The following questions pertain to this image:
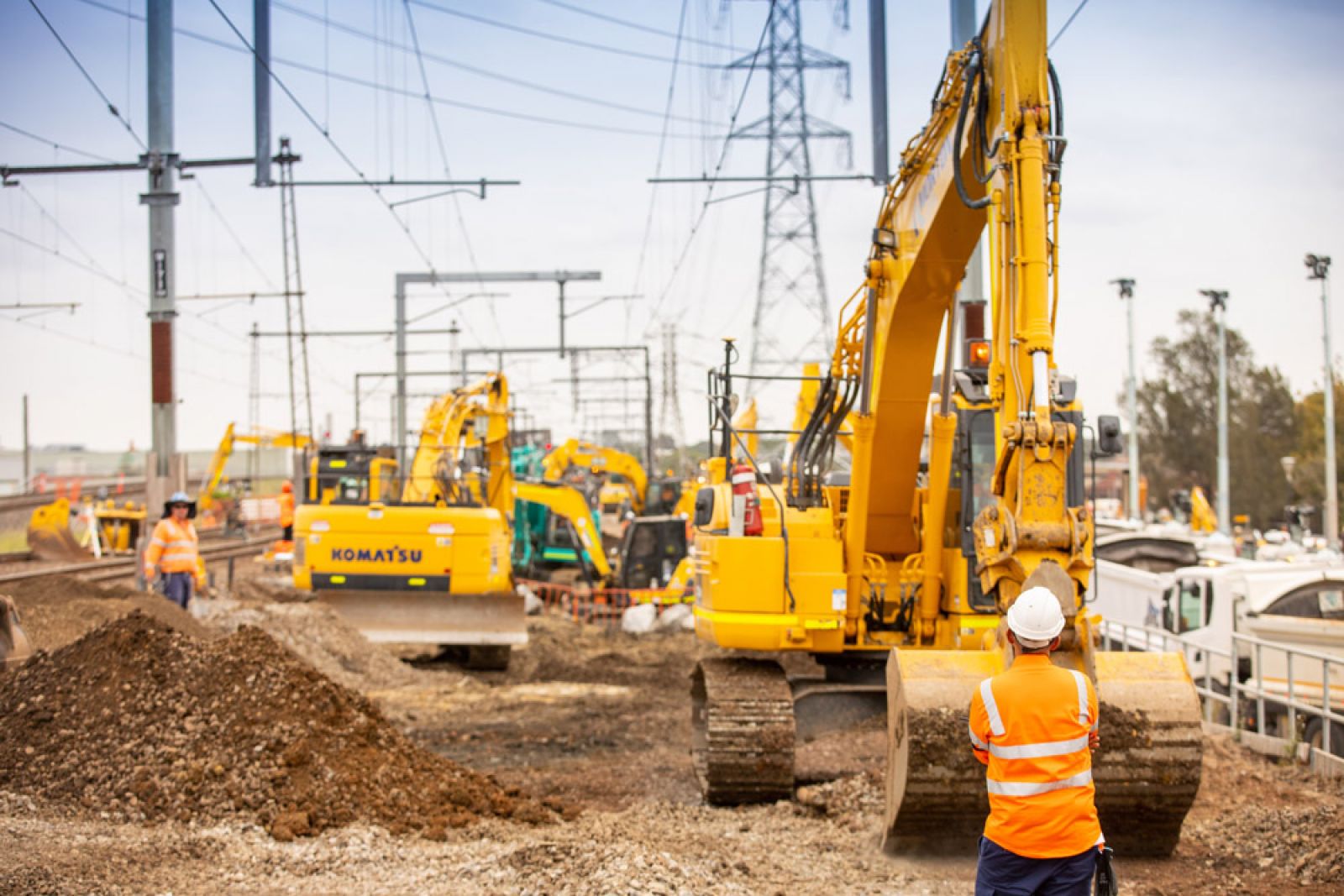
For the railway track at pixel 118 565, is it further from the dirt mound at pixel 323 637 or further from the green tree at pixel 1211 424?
the green tree at pixel 1211 424

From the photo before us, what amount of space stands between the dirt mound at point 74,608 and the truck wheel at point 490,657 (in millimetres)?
4381

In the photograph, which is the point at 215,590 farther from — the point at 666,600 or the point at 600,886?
the point at 600,886

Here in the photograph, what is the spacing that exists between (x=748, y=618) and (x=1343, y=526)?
4482 centimetres


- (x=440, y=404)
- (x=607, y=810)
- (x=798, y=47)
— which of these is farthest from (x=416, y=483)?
(x=798, y=47)

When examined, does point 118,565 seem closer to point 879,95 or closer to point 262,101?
point 262,101

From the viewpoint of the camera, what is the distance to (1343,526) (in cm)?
4909

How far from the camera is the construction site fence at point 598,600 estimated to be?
23.5 m

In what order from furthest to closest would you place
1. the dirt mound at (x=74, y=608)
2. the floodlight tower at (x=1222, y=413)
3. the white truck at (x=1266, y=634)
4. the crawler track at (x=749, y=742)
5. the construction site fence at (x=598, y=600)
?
the floodlight tower at (x=1222, y=413) → the construction site fence at (x=598, y=600) → the dirt mound at (x=74, y=608) → the white truck at (x=1266, y=634) → the crawler track at (x=749, y=742)

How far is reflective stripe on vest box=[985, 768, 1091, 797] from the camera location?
17.1 ft

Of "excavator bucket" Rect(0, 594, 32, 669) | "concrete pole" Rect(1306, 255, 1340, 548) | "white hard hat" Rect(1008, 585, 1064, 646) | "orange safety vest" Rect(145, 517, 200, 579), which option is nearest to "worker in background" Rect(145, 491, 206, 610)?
"orange safety vest" Rect(145, 517, 200, 579)

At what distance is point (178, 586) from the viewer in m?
16.5

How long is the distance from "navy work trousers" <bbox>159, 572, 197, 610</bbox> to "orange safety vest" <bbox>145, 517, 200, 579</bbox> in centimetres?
8

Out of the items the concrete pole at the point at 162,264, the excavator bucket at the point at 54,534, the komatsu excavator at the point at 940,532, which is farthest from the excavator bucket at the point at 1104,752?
the excavator bucket at the point at 54,534

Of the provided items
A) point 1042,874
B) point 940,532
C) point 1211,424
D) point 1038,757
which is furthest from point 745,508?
point 1211,424
